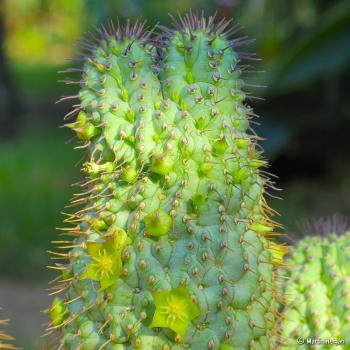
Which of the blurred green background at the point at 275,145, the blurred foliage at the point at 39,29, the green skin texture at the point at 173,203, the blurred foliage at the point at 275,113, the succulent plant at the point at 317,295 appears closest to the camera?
the green skin texture at the point at 173,203

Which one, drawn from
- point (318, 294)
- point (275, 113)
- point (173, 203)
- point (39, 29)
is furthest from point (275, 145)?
point (39, 29)

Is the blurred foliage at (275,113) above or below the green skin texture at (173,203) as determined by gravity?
above

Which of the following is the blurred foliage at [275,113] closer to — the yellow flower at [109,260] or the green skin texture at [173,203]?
the green skin texture at [173,203]

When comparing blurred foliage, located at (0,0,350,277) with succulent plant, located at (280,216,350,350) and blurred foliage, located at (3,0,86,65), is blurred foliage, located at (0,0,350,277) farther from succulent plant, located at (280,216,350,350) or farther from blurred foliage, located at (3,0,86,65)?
blurred foliage, located at (3,0,86,65)

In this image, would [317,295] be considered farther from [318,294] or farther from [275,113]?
[275,113]

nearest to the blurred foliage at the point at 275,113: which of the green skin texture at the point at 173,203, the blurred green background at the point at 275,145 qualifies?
the blurred green background at the point at 275,145

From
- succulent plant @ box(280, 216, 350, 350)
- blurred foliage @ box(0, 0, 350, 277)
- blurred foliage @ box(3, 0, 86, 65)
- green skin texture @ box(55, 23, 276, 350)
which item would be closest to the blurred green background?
blurred foliage @ box(0, 0, 350, 277)

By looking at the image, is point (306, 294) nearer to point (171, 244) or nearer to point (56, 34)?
point (171, 244)

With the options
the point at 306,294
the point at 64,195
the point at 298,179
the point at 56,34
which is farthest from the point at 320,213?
the point at 56,34
